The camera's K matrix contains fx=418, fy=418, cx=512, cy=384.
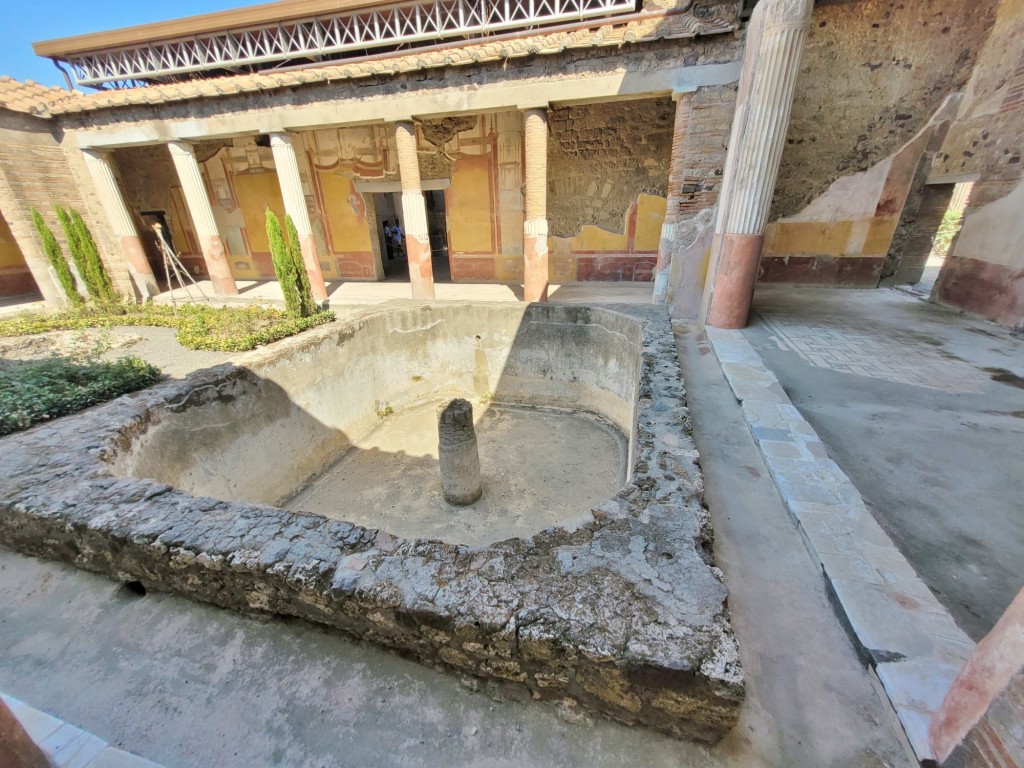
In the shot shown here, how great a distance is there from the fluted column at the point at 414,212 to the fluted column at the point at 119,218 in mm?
6619

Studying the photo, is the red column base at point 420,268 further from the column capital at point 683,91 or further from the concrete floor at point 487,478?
the column capital at point 683,91

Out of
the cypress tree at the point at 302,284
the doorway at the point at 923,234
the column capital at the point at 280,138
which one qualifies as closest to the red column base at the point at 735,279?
the doorway at the point at 923,234

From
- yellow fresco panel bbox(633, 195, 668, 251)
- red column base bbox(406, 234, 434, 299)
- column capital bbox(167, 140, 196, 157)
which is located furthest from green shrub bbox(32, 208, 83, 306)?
yellow fresco panel bbox(633, 195, 668, 251)

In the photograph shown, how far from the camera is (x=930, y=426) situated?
121 inches

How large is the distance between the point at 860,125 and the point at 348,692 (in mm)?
10226

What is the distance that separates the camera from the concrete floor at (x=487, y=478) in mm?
4328

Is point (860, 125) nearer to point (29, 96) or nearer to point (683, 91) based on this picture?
point (683, 91)

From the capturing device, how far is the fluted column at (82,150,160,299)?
28.8ft

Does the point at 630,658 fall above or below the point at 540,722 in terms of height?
above

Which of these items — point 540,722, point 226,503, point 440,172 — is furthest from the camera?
point 440,172

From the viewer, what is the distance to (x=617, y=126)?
7.95 m

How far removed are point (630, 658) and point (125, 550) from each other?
230cm

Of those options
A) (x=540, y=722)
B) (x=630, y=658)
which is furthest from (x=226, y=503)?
(x=630, y=658)

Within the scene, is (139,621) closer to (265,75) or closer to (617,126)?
(265,75)
